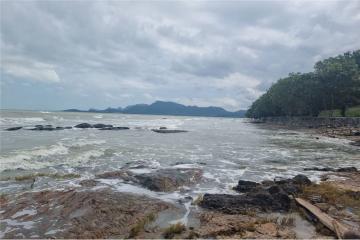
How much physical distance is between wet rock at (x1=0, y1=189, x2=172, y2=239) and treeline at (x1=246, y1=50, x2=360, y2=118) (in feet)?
244

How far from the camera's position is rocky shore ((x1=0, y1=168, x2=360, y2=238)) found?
28.9ft

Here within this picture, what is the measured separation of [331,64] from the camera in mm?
78938

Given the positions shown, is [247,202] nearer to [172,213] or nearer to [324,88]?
[172,213]

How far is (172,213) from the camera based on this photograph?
34.8 feet

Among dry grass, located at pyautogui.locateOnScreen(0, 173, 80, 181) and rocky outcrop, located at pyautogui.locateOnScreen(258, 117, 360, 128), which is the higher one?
rocky outcrop, located at pyautogui.locateOnScreen(258, 117, 360, 128)

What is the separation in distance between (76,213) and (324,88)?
79.0 meters

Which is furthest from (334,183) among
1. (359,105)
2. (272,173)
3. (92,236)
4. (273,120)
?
(273,120)

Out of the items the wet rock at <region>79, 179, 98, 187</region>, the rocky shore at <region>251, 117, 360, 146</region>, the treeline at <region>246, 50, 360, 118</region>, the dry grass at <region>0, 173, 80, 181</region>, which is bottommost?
the dry grass at <region>0, 173, 80, 181</region>

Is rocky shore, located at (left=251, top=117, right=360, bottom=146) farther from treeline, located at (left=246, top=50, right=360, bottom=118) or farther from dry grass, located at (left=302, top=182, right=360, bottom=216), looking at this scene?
dry grass, located at (left=302, top=182, right=360, bottom=216)

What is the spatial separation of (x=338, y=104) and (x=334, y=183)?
242 ft

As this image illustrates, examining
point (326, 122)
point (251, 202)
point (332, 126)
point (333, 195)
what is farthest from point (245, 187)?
point (326, 122)

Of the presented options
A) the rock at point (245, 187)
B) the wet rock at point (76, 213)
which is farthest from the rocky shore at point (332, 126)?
the wet rock at point (76, 213)

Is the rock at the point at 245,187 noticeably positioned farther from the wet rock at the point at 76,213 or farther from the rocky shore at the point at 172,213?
the wet rock at the point at 76,213

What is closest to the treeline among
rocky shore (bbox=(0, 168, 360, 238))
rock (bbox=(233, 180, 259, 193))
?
rocky shore (bbox=(0, 168, 360, 238))
